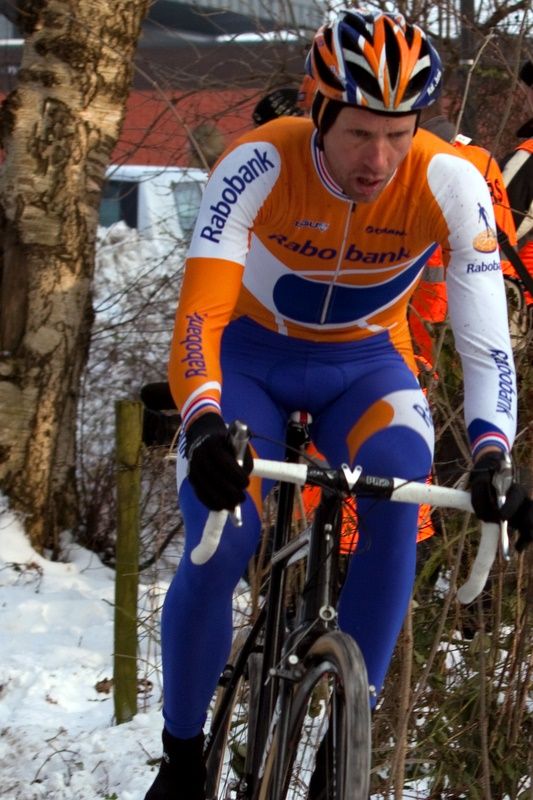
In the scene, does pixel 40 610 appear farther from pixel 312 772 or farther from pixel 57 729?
pixel 312 772

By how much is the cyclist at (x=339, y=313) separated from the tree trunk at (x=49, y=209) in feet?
Answer: 12.0

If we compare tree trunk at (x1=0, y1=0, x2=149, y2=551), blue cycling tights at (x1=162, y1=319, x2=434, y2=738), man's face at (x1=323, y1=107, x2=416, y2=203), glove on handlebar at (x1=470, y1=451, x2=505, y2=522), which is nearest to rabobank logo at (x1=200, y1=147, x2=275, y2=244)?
man's face at (x1=323, y1=107, x2=416, y2=203)

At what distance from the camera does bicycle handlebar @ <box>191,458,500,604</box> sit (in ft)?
8.39

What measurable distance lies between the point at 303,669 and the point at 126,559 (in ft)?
7.36

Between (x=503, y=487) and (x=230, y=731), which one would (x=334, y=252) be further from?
(x=230, y=731)

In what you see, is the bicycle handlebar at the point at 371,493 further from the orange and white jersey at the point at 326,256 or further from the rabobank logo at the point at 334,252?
the rabobank logo at the point at 334,252

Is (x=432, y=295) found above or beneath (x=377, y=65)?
beneath

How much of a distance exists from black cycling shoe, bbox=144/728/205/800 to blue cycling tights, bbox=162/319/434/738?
31 mm

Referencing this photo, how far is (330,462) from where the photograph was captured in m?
3.25

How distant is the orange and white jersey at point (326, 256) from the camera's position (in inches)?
116

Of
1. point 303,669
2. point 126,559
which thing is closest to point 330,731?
point 303,669

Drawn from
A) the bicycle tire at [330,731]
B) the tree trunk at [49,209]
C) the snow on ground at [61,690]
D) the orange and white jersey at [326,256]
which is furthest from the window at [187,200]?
the bicycle tire at [330,731]

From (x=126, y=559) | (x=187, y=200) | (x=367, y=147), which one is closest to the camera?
(x=367, y=147)

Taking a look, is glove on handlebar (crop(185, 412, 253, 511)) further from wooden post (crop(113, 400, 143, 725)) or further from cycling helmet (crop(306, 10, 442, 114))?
wooden post (crop(113, 400, 143, 725))
